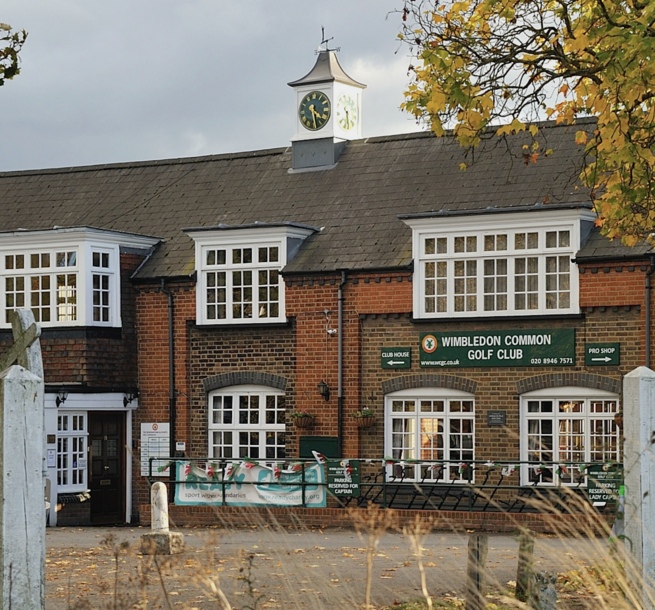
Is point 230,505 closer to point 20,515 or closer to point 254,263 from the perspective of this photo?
point 254,263

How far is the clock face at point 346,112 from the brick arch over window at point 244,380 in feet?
21.8

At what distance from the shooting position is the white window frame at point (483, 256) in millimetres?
22859

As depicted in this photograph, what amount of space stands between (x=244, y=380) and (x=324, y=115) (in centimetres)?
682

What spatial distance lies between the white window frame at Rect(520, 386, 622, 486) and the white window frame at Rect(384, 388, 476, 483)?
1.09 meters

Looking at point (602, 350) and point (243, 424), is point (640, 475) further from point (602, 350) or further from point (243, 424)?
point (243, 424)

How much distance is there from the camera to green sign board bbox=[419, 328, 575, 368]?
74.9ft

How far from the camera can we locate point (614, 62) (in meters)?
10.9

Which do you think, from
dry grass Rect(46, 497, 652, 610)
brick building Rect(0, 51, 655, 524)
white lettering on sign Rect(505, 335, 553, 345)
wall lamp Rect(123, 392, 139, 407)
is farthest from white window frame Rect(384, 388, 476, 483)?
wall lamp Rect(123, 392, 139, 407)

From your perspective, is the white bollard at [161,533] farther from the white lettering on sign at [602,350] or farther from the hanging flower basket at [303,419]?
the white lettering on sign at [602,350]

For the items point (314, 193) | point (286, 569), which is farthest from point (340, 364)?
point (286, 569)

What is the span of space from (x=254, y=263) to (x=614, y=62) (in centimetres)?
1568

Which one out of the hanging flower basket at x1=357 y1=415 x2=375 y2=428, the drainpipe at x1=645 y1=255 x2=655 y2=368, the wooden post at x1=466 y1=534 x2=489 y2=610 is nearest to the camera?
the wooden post at x1=466 y1=534 x2=489 y2=610

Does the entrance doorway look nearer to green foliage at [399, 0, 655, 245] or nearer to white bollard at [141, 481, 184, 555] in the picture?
white bollard at [141, 481, 184, 555]

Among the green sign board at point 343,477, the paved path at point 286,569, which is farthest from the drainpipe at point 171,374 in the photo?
the green sign board at point 343,477
